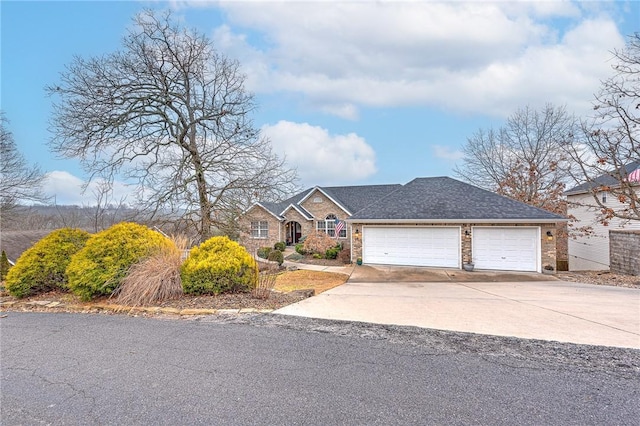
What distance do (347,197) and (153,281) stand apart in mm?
18992

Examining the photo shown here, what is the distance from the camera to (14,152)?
66.6 feet

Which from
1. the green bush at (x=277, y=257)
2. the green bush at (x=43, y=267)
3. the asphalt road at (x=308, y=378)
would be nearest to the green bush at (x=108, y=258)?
the green bush at (x=43, y=267)

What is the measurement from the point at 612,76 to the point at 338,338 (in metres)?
15.1

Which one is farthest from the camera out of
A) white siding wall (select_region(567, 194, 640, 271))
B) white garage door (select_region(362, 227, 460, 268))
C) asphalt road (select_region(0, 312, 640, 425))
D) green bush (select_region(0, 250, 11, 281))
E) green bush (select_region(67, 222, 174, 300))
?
white siding wall (select_region(567, 194, 640, 271))

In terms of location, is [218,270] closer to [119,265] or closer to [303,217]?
[119,265]

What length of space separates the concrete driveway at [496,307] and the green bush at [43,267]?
240 inches

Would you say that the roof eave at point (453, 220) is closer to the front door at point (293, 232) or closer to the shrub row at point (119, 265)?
the shrub row at point (119, 265)

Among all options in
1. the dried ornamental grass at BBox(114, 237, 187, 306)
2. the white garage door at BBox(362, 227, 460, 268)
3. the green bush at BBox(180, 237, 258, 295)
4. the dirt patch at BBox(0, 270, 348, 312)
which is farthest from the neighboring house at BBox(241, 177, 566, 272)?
the dirt patch at BBox(0, 270, 348, 312)

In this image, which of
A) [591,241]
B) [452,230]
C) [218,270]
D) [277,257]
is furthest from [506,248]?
[218,270]

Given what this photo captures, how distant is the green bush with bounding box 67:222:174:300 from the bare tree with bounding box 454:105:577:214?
2256 centimetres

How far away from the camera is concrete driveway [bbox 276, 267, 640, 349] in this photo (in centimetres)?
512

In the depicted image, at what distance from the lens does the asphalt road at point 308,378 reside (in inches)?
105

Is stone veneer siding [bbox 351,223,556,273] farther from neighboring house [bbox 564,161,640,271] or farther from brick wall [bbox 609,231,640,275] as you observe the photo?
neighboring house [bbox 564,161,640,271]

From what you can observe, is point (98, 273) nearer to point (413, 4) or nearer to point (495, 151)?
point (413, 4)
